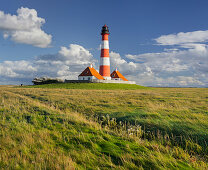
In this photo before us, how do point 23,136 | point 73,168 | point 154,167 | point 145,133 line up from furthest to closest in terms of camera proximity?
point 145,133 < point 23,136 < point 154,167 < point 73,168

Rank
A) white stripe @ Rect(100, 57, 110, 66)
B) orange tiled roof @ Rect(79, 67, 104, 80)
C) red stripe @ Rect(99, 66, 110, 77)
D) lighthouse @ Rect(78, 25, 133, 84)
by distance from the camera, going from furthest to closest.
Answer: orange tiled roof @ Rect(79, 67, 104, 80)
red stripe @ Rect(99, 66, 110, 77)
white stripe @ Rect(100, 57, 110, 66)
lighthouse @ Rect(78, 25, 133, 84)

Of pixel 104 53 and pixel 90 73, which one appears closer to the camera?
pixel 104 53

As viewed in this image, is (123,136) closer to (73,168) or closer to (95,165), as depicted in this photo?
(95,165)

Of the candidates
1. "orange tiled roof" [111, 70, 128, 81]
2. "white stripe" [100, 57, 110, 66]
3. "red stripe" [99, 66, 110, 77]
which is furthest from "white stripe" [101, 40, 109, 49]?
"orange tiled roof" [111, 70, 128, 81]

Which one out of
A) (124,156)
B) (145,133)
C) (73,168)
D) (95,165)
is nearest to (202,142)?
(145,133)

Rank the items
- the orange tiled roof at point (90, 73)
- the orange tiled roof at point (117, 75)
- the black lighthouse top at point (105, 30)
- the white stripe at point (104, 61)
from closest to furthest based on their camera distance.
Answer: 1. the white stripe at point (104, 61)
2. the black lighthouse top at point (105, 30)
3. the orange tiled roof at point (90, 73)
4. the orange tiled roof at point (117, 75)

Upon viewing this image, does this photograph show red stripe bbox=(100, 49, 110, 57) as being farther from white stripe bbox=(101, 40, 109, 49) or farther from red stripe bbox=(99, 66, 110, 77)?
red stripe bbox=(99, 66, 110, 77)

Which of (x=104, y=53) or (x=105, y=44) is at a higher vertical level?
(x=105, y=44)

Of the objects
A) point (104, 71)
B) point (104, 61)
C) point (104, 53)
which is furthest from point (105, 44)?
point (104, 71)

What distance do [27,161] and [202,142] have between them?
20.2ft

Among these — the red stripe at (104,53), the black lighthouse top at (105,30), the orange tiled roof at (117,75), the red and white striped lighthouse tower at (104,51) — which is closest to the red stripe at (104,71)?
the red and white striped lighthouse tower at (104,51)

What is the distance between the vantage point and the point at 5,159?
4.70 meters

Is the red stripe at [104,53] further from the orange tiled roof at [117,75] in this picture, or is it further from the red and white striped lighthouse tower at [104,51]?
the orange tiled roof at [117,75]

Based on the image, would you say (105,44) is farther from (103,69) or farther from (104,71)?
(104,71)
